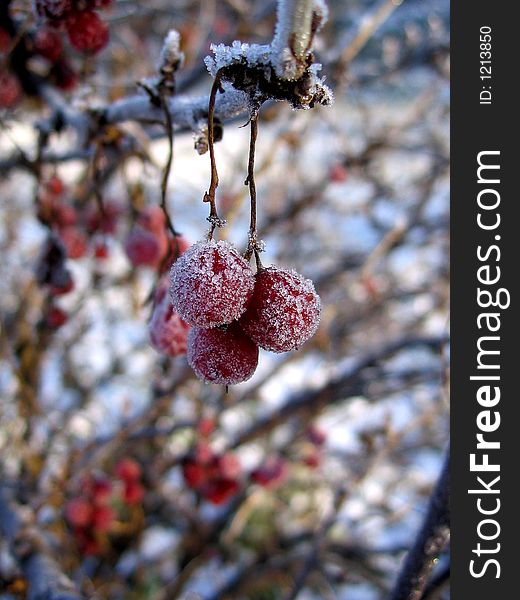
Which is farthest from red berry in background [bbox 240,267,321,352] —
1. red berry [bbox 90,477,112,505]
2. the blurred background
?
red berry [bbox 90,477,112,505]

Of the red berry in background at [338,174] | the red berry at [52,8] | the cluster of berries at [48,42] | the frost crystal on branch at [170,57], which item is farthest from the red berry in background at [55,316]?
the red berry in background at [338,174]

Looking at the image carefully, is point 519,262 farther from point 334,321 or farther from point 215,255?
point 334,321

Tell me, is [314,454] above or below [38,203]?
below

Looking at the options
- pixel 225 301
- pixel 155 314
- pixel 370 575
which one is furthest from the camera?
pixel 370 575

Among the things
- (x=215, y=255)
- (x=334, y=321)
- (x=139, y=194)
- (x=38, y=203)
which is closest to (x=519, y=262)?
(x=215, y=255)

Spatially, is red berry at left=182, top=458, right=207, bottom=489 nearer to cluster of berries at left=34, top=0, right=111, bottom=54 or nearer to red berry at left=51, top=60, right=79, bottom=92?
red berry at left=51, top=60, right=79, bottom=92

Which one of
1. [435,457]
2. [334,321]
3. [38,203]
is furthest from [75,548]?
[435,457]

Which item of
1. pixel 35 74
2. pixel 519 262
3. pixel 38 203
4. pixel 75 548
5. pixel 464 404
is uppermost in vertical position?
pixel 35 74

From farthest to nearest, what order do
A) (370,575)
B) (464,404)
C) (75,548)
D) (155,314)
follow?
(75,548)
(370,575)
(464,404)
(155,314)

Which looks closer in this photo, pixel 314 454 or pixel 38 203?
pixel 38 203
